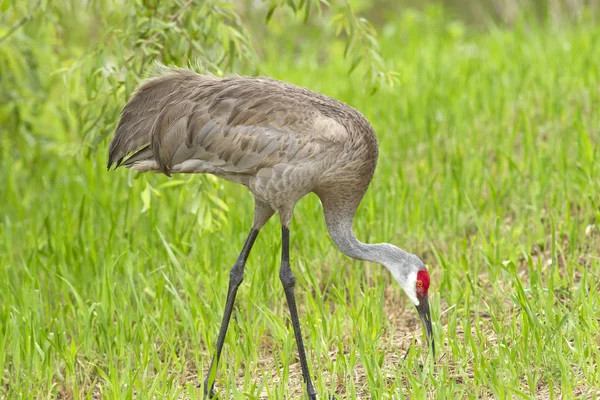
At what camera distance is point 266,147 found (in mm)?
4359

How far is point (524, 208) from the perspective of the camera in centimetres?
579

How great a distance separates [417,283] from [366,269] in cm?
109

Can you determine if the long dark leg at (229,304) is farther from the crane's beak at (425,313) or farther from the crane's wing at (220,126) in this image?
the crane's beak at (425,313)

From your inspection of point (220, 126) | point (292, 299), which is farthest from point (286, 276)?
point (220, 126)

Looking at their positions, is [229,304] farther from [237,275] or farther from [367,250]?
[367,250]

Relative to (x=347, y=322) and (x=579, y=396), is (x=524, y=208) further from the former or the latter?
(x=579, y=396)

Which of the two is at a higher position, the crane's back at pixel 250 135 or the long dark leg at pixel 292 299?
the crane's back at pixel 250 135

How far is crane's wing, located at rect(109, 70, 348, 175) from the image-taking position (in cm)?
432

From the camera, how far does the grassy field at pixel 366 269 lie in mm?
4152

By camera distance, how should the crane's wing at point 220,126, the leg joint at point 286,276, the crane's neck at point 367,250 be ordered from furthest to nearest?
the leg joint at point 286,276 < the crane's neck at point 367,250 < the crane's wing at point 220,126

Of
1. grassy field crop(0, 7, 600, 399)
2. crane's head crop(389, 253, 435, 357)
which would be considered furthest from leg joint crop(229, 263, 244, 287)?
crane's head crop(389, 253, 435, 357)

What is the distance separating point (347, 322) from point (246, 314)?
55 centimetres

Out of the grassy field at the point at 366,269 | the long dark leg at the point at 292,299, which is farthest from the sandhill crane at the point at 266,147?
the grassy field at the point at 366,269

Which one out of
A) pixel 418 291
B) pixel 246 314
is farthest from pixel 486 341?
pixel 246 314
